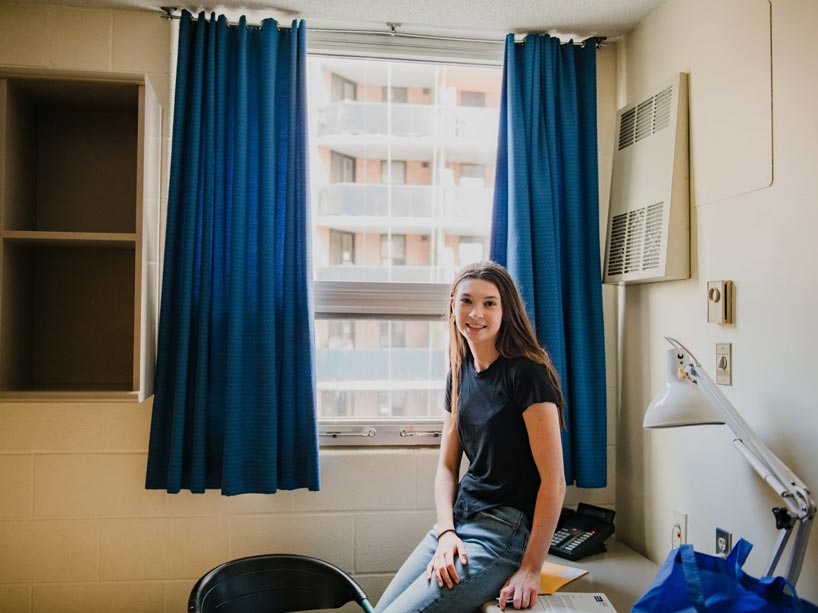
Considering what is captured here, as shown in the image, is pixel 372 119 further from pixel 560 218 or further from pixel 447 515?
pixel 447 515

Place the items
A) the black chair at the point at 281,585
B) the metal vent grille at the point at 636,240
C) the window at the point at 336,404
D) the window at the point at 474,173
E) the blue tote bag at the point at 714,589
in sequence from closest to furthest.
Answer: the blue tote bag at the point at 714,589, the black chair at the point at 281,585, the metal vent grille at the point at 636,240, the window at the point at 336,404, the window at the point at 474,173

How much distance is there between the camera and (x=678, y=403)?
150 centimetres

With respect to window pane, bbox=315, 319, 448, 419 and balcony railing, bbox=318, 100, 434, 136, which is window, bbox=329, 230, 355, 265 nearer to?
window pane, bbox=315, 319, 448, 419

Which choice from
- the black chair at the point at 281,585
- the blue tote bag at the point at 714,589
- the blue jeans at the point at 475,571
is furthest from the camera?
the black chair at the point at 281,585

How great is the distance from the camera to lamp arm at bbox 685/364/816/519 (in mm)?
1313

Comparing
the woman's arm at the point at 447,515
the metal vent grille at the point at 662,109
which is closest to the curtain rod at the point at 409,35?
the metal vent grille at the point at 662,109

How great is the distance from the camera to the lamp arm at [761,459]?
1.31 metres

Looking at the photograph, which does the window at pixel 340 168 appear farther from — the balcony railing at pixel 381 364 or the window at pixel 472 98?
the balcony railing at pixel 381 364

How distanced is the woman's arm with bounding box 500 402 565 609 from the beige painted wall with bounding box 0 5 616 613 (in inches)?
28.3

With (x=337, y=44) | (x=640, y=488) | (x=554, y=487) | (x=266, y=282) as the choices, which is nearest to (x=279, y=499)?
(x=266, y=282)

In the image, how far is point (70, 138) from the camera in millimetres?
2045

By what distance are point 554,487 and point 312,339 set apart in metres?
0.91

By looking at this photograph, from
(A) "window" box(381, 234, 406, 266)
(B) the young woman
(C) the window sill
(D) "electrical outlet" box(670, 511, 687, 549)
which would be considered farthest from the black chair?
(A) "window" box(381, 234, 406, 266)

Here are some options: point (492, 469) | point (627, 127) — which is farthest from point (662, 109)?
point (492, 469)
